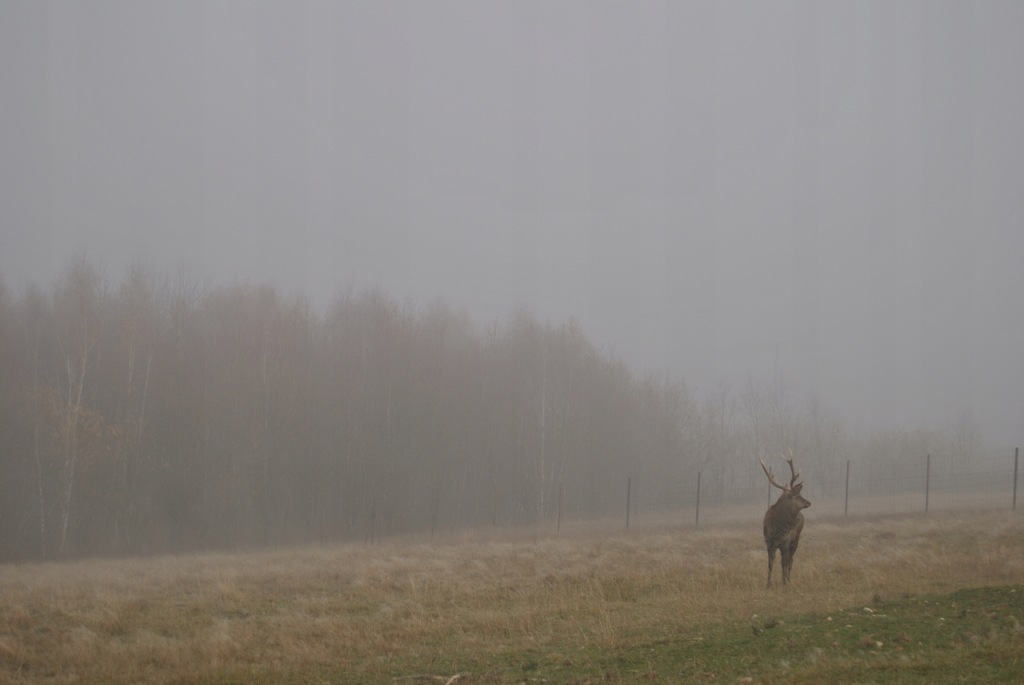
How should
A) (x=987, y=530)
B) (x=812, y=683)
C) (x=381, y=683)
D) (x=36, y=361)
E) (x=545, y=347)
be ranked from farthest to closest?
(x=545, y=347) < (x=36, y=361) < (x=987, y=530) < (x=381, y=683) < (x=812, y=683)

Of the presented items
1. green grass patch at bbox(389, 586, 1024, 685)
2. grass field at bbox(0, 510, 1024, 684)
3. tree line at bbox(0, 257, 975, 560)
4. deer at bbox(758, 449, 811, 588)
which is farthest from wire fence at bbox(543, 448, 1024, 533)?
green grass patch at bbox(389, 586, 1024, 685)

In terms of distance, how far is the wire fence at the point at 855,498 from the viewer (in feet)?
93.4

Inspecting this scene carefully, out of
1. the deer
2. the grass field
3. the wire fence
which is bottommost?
the wire fence

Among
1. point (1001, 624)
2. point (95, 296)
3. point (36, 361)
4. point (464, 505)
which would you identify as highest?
point (95, 296)

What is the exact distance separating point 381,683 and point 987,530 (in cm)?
1815

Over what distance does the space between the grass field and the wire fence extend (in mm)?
9431

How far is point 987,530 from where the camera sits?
19.3 meters

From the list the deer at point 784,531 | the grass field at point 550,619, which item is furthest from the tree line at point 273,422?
the deer at point 784,531

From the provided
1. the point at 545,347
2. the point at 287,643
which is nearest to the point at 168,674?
the point at 287,643

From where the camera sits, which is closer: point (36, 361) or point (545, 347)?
point (36, 361)

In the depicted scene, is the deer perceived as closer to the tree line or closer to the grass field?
the grass field

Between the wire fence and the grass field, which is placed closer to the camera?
the grass field

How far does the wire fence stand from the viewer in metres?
28.5

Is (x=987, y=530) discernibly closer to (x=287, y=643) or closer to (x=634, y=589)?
(x=634, y=589)
